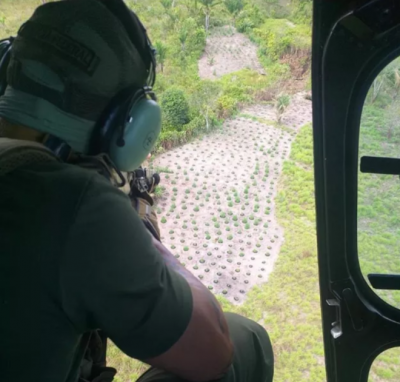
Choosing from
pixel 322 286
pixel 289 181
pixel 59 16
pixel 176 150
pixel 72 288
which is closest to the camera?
pixel 72 288

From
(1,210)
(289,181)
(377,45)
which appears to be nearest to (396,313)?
(377,45)

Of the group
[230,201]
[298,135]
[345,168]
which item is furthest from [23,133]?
[298,135]

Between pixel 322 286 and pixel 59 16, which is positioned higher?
pixel 59 16

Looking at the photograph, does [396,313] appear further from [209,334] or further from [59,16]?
[59,16]

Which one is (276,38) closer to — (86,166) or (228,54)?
(228,54)

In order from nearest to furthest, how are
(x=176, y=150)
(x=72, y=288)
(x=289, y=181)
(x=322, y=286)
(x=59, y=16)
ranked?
(x=72, y=288)
(x=59, y=16)
(x=322, y=286)
(x=289, y=181)
(x=176, y=150)

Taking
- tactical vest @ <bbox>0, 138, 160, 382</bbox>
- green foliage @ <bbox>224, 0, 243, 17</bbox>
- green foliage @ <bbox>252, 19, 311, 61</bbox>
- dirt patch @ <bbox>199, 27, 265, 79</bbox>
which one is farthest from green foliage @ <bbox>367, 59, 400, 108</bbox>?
dirt patch @ <bbox>199, 27, 265, 79</bbox>

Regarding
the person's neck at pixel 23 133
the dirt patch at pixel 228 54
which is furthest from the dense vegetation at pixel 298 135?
the person's neck at pixel 23 133

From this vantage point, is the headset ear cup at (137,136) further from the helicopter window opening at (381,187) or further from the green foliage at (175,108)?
the green foliage at (175,108)
